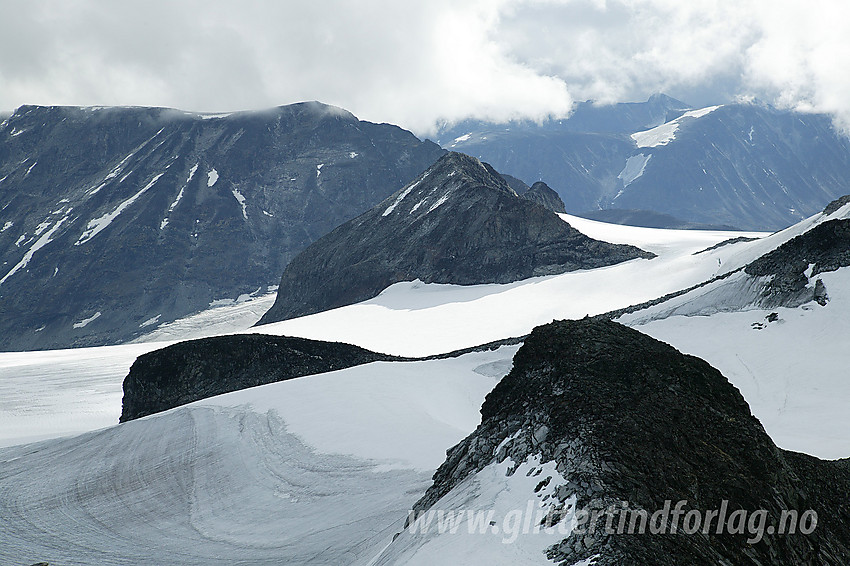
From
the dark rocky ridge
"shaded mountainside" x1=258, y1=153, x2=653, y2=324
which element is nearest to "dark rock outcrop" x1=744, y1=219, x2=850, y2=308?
the dark rocky ridge

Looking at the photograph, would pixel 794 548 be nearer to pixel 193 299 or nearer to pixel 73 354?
pixel 73 354

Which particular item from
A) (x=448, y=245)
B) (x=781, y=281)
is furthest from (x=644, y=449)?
(x=448, y=245)

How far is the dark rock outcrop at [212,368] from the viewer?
104 ft

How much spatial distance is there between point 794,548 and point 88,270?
199878 millimetres

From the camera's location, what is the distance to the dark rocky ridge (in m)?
7.92

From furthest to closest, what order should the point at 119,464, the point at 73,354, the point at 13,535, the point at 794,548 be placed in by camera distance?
the point at 73,354
the point at 119,464
the point at 13,535
the point at 794,548

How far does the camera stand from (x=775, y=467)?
31.7ft

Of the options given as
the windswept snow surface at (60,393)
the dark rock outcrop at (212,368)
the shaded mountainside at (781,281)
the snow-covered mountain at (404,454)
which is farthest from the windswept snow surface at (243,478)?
the shaded mountainside at (781,281)

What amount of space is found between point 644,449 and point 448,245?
74266 millimetres

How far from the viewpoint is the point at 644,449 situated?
8.76 metres

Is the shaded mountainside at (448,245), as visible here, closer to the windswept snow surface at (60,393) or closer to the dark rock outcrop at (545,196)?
the dark rock outcrop at (545,196)

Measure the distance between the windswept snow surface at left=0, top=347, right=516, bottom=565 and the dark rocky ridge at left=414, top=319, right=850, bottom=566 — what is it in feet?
9.69

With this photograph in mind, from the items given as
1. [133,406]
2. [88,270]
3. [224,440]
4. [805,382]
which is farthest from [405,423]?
[88,270]

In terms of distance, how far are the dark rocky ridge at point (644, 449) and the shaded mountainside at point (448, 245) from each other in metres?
61.7
